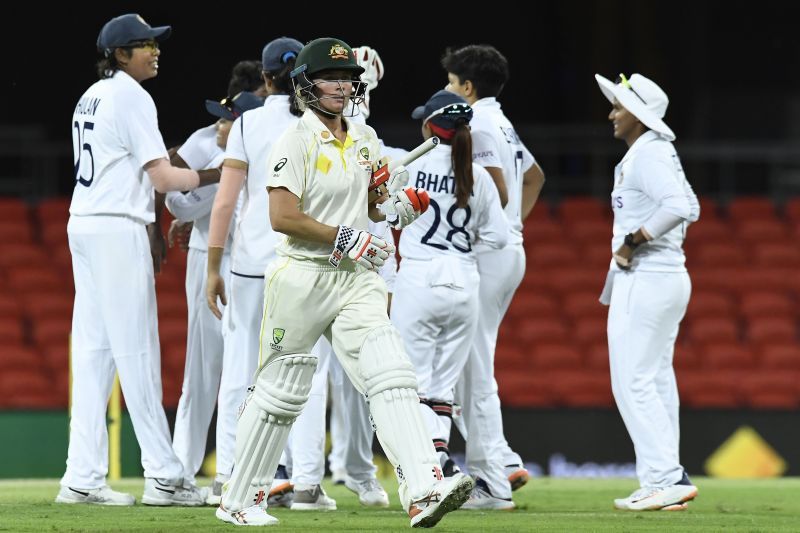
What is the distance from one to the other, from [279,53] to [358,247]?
5.55 feet

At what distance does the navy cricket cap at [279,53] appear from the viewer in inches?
265

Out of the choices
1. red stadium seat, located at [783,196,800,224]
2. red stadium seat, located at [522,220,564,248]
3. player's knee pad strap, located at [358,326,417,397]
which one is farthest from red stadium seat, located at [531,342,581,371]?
player's knee pad strap, located at [358,326,417,397]

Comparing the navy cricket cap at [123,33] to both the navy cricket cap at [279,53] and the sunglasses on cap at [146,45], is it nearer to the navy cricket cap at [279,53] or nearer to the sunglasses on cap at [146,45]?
the sunglasses on cap at [146,45]

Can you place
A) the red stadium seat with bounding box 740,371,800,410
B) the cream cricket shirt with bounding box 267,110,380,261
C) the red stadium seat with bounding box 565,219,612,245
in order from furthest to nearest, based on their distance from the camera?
the red stadium seat with bounding box 565,219,612,245, the red stadium seat with bounding box 740,371,800,410, the cream cricket shirt with bounding box 267,110,380,261

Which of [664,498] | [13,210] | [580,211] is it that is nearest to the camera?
[664,498]

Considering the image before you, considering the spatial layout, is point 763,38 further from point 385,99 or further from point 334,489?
point 334,489

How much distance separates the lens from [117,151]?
6672 mm

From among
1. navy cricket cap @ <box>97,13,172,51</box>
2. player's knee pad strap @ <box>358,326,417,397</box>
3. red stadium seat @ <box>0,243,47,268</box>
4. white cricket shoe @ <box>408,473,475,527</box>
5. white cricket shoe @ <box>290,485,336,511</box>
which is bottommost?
white cricket shoe @ <box>290,485,336,511</box>

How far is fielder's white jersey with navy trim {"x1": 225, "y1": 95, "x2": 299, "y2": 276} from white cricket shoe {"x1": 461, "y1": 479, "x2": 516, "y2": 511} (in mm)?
1517

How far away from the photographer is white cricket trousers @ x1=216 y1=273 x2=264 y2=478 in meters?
6.67

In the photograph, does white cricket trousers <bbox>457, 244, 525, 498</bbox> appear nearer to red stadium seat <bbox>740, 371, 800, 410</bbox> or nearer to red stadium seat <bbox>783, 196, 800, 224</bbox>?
red stadium seat <bbox>740, 371, 800, 410</bbox>

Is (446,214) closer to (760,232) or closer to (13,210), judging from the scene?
(13,210)

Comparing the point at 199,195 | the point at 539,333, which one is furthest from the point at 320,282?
the point at 539,333

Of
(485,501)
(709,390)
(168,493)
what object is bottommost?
(709,390)
